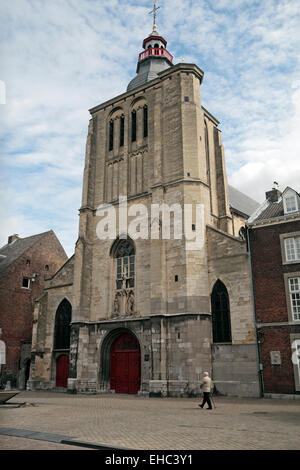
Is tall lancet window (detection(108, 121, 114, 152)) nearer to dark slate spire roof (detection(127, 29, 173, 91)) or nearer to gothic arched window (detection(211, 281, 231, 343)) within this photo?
dark slate spire roof (detection(127, 29, 173, 91))

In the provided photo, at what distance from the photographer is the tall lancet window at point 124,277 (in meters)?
24.2

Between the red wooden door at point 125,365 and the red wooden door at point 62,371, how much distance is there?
13.6 ft

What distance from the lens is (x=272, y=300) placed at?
1947 cm

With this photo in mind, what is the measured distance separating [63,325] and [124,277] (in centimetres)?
645

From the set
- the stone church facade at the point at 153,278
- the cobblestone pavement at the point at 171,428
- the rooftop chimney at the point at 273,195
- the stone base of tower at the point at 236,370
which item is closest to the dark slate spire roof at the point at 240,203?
the stone church facade at the point at 153,278

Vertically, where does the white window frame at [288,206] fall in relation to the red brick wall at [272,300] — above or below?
above

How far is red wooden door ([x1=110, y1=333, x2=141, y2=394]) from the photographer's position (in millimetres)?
22797

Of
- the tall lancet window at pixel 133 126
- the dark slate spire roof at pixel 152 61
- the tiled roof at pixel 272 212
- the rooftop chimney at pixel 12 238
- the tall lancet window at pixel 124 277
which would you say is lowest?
the tall lancet window at pixel 124 277

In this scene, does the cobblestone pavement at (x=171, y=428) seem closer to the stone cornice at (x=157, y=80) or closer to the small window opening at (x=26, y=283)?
the stone cornice at (x=157, y=80)

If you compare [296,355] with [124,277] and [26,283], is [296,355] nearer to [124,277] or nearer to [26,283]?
[124,277]

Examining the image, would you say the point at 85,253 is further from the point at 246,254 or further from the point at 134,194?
the point at 246,254

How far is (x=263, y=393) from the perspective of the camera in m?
18.8

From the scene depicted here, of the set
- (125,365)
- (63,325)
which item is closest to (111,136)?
(63,325)
